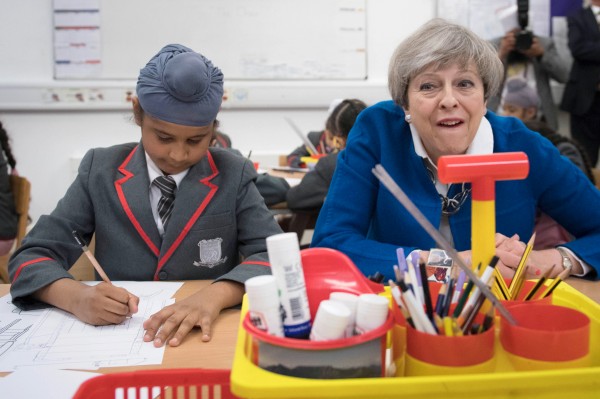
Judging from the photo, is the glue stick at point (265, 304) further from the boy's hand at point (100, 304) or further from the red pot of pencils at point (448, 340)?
the boy's hand at point (100, 304)

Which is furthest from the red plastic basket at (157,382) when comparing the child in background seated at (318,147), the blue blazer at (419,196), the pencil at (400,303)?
the child in background seated at (318,147)

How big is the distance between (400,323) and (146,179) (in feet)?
3.10

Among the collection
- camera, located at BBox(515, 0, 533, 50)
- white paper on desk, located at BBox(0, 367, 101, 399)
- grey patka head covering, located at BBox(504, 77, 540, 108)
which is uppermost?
camera, located at BBox(515, 0, 533, 50)

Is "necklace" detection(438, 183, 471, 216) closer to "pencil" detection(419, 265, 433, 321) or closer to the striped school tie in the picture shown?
the striped school tie

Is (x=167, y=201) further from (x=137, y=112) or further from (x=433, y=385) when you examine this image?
(x=433, y=385)

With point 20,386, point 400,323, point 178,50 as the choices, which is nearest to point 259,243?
point 178,50

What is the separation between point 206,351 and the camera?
968mm

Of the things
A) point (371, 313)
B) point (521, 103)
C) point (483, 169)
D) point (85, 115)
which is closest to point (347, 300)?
point (371, 313)

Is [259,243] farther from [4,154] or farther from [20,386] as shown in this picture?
[4,154]

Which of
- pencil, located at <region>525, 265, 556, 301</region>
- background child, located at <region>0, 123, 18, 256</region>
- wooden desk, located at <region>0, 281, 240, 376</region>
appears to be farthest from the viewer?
background child, located at <region>0, 123, 18, 256</region>

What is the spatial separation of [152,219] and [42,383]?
0.62 metres

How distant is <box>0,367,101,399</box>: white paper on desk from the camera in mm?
824

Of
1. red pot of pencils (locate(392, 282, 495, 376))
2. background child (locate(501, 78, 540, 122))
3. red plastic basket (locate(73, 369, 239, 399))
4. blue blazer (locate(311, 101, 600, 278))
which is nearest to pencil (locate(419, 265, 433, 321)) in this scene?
red pot of pencils (locate(392, 282, 495, 376))

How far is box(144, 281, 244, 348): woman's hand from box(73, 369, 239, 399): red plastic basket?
→ 35 centimetres
